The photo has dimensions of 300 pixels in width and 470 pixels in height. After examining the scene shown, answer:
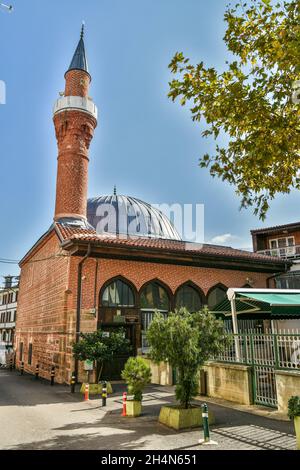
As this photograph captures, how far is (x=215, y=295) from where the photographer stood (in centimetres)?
1819

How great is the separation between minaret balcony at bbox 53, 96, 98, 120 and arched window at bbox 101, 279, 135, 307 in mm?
12278

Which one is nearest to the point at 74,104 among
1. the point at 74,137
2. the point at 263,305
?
the point at 74,137

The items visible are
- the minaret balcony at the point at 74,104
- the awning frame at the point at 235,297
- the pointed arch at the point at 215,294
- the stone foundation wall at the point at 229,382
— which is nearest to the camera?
the stone foundation wall at the point at 229,382

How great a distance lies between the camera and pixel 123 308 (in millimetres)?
15367

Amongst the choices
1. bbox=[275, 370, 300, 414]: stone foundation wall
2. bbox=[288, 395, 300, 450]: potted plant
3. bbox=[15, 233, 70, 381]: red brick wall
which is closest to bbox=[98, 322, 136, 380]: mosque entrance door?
bbox=[15, 233, 70, 381]: red brick wall

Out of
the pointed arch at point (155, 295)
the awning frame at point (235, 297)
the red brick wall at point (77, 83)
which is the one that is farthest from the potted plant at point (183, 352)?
the red brick wall at point (77, 83)

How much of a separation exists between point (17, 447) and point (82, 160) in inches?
699

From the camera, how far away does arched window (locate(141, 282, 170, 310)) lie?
1616 cm

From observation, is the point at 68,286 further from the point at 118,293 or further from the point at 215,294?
the point at 215,294

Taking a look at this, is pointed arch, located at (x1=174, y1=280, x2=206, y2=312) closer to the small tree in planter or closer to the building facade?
the small tree in planter

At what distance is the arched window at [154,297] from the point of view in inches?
636

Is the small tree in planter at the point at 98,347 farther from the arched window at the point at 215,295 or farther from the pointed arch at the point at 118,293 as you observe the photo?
the arched window at the point at 215,295

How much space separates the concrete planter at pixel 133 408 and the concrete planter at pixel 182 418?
1.05m
